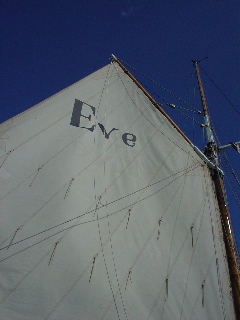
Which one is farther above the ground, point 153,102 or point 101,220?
point 153,102

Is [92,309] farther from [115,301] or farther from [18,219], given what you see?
[18,219]

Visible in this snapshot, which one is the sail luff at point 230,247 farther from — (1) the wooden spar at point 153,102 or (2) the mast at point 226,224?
(1) the wooden spar at point 153,102

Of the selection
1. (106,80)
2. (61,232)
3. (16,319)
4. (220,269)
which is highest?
(106,80)

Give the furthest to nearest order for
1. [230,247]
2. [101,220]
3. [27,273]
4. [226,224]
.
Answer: [226,224] → [230,247] → [101,220] → [27,273]

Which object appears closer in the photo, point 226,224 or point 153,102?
point 226,224

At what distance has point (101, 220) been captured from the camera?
20.8 ft

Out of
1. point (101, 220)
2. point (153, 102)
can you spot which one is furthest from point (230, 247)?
point (153, 102)

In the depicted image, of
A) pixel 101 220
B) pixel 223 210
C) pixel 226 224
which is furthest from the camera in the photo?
pixel 223 210

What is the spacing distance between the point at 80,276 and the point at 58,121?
4.53 metres

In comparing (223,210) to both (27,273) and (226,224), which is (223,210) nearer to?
(226,224)

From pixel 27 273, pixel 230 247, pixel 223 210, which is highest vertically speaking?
pixel 27 273

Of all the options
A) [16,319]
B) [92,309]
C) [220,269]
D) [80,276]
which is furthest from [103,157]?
[220,269]

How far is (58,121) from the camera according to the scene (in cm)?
739

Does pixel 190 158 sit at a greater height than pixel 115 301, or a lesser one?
greater
